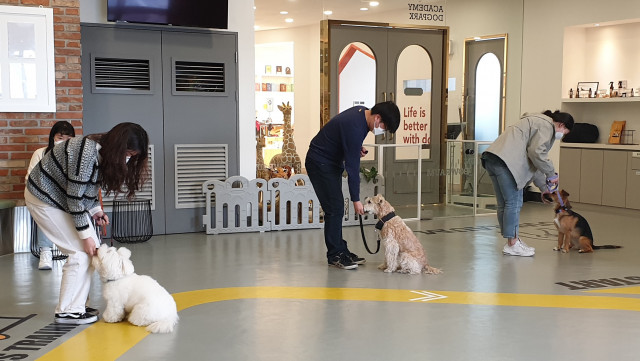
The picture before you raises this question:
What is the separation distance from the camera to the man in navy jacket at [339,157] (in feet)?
17.4

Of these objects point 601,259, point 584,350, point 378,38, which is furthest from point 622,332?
point 378,38

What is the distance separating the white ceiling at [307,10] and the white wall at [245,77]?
107 cm

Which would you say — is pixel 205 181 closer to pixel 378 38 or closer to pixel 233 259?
pixel 233 259

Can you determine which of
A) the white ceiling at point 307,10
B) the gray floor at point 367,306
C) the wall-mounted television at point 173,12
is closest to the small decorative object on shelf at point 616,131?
the gray floor at point 367,306

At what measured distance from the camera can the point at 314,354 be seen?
355 centimetres

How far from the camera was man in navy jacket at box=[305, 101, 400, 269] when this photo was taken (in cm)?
532

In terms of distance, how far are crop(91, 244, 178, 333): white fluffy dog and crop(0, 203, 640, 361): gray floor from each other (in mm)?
129

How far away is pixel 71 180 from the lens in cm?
377

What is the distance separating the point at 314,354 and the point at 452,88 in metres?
6.20

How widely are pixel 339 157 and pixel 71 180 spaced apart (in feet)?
7.86

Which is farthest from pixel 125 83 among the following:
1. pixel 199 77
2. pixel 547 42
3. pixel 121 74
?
pixel 547 42

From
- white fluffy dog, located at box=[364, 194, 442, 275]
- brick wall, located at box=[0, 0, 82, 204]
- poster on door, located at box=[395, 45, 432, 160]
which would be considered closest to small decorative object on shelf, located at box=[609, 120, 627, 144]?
poster on door, located at box=[395, 45, 432, 160]

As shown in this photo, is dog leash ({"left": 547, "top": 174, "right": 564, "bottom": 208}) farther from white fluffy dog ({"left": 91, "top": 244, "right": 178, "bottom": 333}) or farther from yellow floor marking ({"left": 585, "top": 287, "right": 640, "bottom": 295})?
white fluffy dog ({"left": 91, "top": 244, "right": 178, "bottom": 333})

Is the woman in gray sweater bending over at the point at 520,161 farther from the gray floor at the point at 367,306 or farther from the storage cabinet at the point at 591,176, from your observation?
the storage cabinet at the point at 591,176
